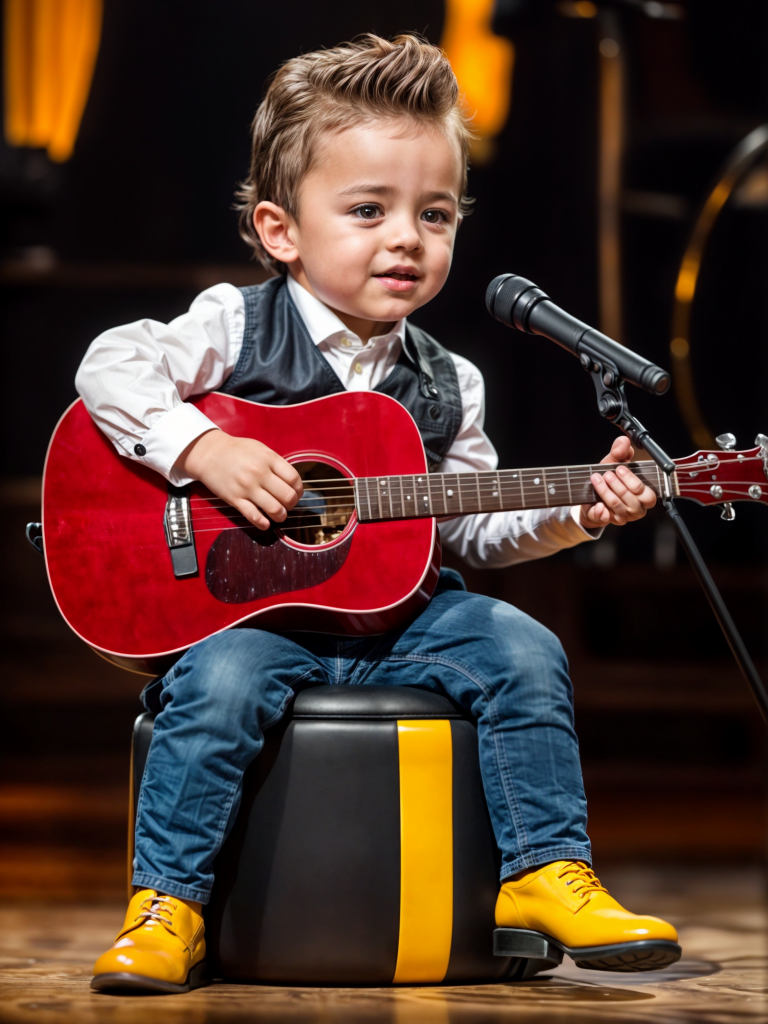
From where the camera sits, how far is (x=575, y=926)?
111 centimetres

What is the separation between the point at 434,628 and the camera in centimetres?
133

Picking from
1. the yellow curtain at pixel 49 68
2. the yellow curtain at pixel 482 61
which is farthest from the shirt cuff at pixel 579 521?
the yellow curtain at pixel 49 68

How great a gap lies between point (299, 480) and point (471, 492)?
208 millimetres

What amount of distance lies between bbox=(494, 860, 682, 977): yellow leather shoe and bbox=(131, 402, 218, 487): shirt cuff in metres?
0.62

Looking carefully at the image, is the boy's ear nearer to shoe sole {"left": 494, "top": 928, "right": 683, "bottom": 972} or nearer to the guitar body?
the guitar body

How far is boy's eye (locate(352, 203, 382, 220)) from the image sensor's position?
138 cm

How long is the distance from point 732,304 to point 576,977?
218cm

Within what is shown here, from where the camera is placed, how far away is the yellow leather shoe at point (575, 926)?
107 centimetres

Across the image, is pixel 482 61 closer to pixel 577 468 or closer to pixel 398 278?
pixel 398 278

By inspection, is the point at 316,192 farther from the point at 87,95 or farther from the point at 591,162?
the point at 87,95

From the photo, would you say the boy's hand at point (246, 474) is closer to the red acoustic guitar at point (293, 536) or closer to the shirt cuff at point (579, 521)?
the red acoustic guitar at point (293, 536)

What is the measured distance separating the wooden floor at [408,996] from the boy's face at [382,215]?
0.83 metres

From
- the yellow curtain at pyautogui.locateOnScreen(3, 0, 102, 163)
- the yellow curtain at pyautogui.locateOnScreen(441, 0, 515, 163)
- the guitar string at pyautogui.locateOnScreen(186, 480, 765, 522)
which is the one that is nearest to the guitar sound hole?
the guitar string at pyautogui.locateOnScreen(186, 480, 765, 522)

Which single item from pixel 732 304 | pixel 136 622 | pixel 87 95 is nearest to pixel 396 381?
pixel 136 622
